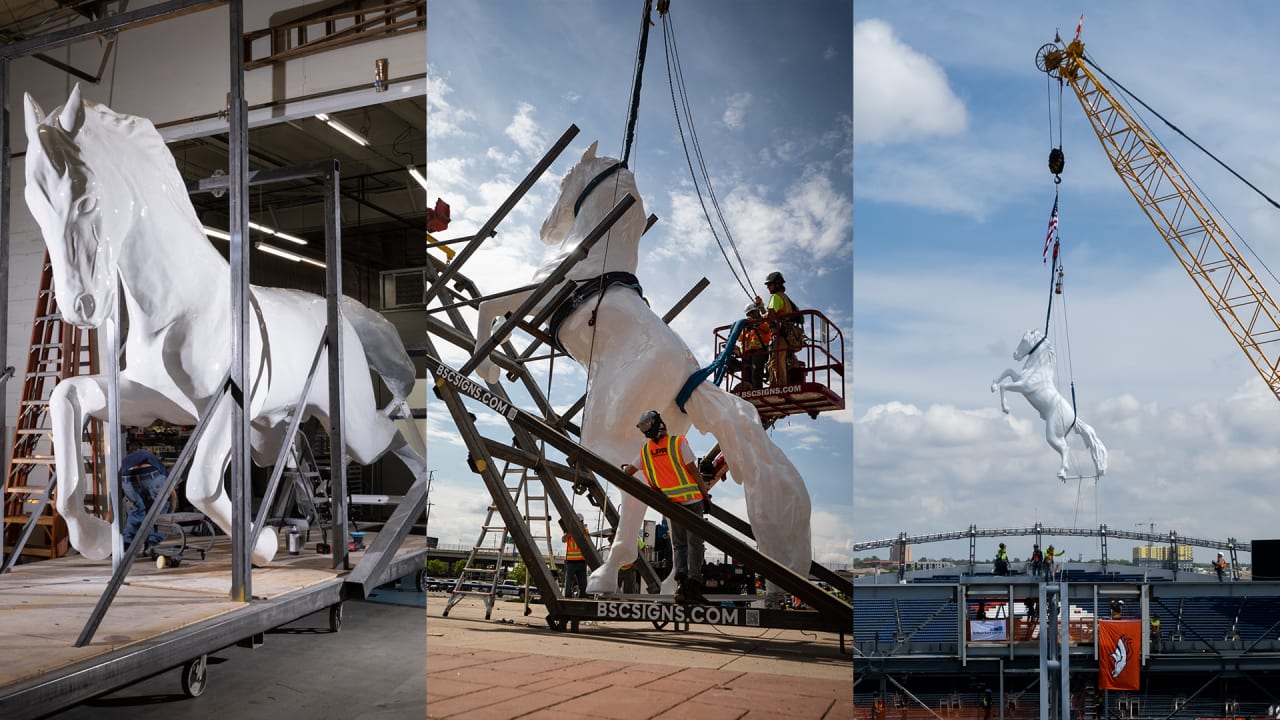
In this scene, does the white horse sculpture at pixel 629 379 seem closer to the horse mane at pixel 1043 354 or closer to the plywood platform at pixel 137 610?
the plywood platform at pixel 137 610

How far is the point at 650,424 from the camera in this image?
8.33 ft

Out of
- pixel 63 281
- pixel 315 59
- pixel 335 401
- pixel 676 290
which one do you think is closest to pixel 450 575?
pixel 676 290

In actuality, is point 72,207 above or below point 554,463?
above

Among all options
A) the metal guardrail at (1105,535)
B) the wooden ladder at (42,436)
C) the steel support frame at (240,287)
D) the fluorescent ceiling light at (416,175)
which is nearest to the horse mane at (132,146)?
the steel support frame at (240,287)

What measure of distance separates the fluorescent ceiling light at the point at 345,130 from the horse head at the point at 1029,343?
1072 centimetres

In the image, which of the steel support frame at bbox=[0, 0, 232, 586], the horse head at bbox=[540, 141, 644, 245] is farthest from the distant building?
the steel support frame at bbox=[0, 0, 232, 586]

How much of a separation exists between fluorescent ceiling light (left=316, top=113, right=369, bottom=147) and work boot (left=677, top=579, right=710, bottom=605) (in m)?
3.98

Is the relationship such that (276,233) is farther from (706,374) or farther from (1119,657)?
(1119,657)

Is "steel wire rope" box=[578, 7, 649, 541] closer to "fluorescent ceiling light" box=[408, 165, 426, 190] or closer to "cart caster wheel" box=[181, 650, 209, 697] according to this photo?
"cart caster wheel" box=[181, 650, 209, 697]

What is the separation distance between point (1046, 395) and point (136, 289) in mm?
12308

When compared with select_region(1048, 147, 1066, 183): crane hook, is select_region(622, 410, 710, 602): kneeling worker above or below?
below

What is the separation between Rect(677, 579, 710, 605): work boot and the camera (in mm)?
2482

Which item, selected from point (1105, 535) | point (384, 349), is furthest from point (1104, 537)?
point (384, 349)

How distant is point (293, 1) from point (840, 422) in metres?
4.25
